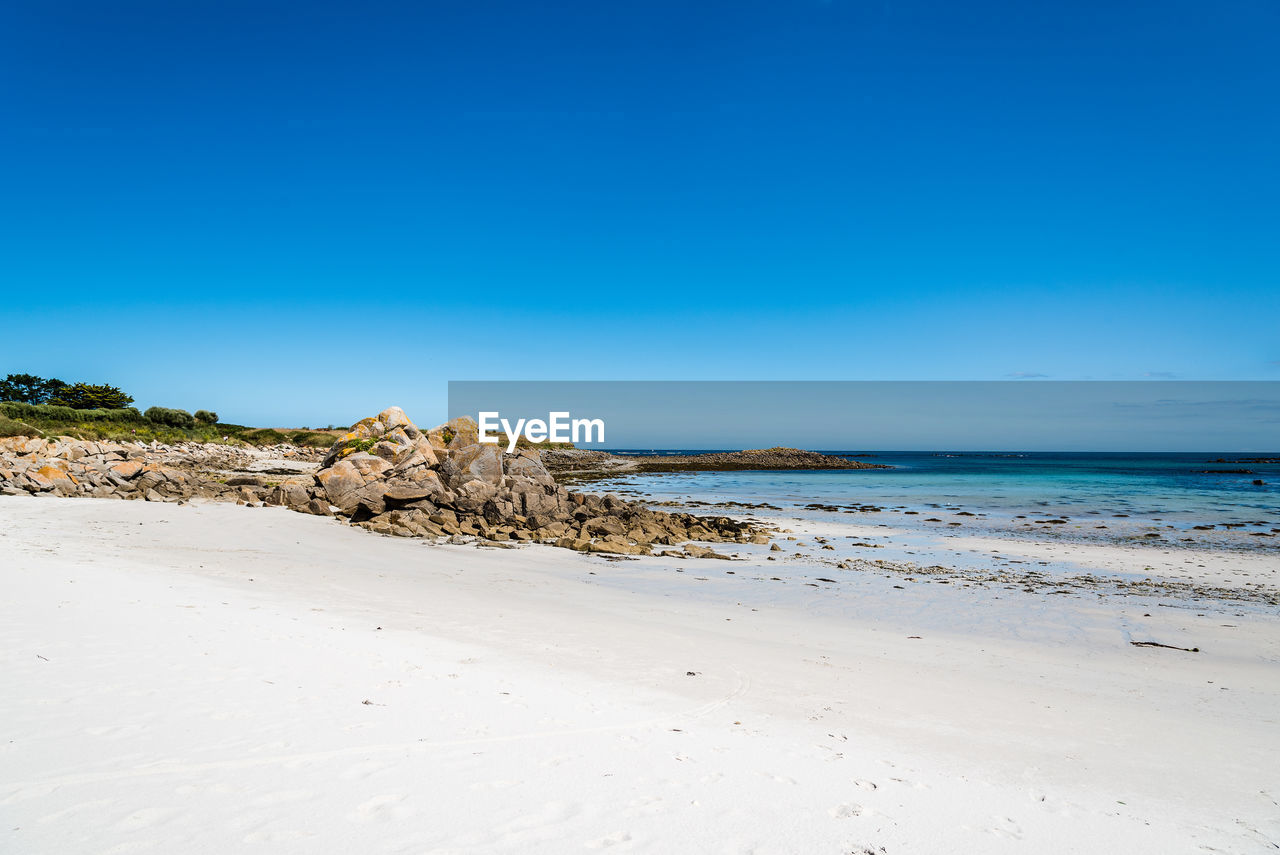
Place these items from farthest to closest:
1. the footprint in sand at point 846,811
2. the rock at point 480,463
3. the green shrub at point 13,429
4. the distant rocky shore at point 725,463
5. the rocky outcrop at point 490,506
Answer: the distant rocky shore at point 725,463 → the green shrub at point 13,429 → the rock at point 480,463 → the rocky outcrop at point 490,506 → the footprint in sand at point 846,811

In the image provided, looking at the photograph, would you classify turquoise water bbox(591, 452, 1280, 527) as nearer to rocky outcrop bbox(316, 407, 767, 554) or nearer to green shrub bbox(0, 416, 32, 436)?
rocky outcrop bbox(316, 407, 767, 554)

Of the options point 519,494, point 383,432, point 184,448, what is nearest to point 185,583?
point 519,494

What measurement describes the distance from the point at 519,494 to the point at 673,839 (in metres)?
17.0

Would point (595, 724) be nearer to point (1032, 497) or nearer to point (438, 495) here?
point (438, 495)

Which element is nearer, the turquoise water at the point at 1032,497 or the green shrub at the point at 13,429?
the turquoise water at the point at 1032,497

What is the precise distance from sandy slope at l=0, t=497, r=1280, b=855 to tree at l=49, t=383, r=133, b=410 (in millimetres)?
67120

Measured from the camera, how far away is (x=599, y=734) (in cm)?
507

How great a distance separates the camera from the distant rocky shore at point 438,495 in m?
18.1

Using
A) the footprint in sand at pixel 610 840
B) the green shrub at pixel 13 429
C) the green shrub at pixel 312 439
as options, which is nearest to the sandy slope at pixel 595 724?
the footprint in sand at pixel 610 840

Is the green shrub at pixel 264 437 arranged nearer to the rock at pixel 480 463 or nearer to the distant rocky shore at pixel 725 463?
the distant rocky shore at pixel 725 463

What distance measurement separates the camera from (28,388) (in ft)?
197

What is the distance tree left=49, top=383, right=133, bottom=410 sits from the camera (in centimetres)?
6134

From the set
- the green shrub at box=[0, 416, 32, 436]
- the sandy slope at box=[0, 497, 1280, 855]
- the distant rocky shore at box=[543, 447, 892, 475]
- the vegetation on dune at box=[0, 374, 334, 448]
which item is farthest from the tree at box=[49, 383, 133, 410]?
the sandy slope at box=[0, 497, 1280, 855]

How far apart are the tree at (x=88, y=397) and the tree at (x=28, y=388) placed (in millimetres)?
556
